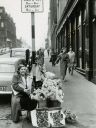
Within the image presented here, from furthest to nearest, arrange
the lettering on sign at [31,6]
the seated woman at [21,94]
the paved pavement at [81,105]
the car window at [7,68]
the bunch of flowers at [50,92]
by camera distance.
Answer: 1. the car window at [7,68]
2. the lettering on sign at [31,6]
3. the seated woman at [21,94]
4. the paved pavement at [81,105]
5. the bunch of flowers at [50,92]

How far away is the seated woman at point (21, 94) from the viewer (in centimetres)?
826

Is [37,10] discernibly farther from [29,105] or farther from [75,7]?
[75,7]

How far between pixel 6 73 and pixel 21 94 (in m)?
3.36

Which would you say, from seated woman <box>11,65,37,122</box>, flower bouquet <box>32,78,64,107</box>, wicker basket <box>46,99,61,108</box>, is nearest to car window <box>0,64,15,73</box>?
seated woman <box>11,65,37,122</box>

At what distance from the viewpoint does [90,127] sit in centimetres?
765

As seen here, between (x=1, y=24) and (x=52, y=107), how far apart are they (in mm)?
136425

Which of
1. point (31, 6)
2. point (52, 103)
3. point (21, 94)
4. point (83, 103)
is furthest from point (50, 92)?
point (83, 103)

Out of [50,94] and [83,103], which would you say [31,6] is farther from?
[83,103]

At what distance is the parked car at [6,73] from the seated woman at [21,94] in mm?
2185

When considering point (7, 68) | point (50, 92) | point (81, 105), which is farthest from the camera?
point (7, 68)

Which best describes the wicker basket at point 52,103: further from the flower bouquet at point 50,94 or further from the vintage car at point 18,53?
the vintage car at point 18,53

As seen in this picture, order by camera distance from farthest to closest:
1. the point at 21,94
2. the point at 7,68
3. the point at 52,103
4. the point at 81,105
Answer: the point at 7,68 → the point at 81,105 → the point at 21,94 → the point at 52,103

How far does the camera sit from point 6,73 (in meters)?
11.6

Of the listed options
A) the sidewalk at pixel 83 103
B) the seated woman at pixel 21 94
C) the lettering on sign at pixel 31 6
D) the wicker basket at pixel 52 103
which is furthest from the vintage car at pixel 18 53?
the wicker basket at pixel 52 103
